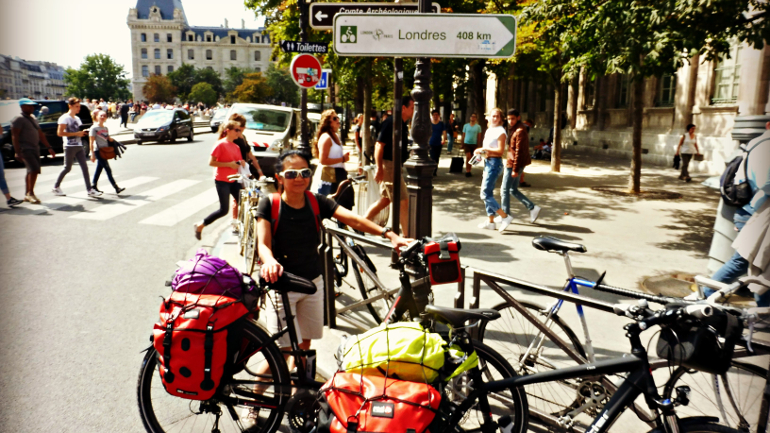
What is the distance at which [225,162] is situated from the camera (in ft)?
27.5

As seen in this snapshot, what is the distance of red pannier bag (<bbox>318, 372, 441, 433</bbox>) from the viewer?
232cm

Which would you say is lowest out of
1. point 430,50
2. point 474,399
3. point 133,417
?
point 133,417

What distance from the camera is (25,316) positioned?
5617 millimetres

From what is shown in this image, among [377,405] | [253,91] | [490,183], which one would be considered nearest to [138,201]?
[490,183]

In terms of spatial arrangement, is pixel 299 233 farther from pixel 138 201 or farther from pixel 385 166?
pixel 138 201

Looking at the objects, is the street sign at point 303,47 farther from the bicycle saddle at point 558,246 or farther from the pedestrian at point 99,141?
the bicycle saddle at point 558,246

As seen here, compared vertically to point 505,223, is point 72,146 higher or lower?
higher

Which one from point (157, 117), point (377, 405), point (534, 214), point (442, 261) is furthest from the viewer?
point (157, 117)

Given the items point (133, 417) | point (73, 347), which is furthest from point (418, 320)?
point (73, 347)

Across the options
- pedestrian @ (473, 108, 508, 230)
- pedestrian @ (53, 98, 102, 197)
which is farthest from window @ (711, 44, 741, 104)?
pedestrian @ (53, 98, 102, 197)

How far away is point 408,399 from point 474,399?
51 cm

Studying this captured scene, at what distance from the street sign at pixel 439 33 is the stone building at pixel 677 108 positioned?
24.2 ft

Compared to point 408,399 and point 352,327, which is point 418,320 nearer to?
point 408,399

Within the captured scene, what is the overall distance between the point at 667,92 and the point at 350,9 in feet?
61.7
